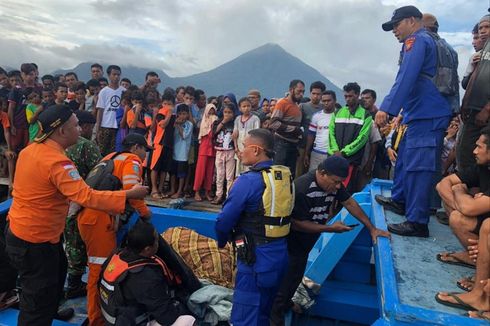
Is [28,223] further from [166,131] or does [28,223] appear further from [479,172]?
[166,131]

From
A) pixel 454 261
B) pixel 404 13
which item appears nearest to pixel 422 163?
pixel 454 261

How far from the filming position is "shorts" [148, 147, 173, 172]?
6027mm

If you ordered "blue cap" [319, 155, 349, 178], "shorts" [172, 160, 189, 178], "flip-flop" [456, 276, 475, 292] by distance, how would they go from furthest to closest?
"shorts" [172, 160, 189, 178] < "blue cap" [319, 155, 349, 178] < "flip-flop" [456, 276, 475, 292]

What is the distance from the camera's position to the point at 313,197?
2.94 m

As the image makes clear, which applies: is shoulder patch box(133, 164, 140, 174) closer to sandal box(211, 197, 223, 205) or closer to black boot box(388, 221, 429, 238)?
black boot box(388, 221, 429, 238)

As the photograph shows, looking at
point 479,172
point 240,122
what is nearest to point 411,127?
point 479,172

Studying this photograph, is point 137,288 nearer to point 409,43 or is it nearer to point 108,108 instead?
point 409,43

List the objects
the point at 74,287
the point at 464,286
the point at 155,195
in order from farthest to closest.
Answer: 1. the point at 155,195
2. the point at 74,287
3. the point at 464,286

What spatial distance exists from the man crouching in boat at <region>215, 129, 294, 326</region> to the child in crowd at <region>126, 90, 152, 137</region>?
3.87 meters

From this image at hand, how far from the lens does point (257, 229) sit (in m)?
2.63

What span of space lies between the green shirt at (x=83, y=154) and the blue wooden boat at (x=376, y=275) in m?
1.03

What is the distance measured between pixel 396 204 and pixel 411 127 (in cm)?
77

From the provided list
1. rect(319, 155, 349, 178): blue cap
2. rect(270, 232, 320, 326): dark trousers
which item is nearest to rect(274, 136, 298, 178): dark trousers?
rect(270, 232, 320, 326): dark trousers

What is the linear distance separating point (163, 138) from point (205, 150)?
0.72 metres
